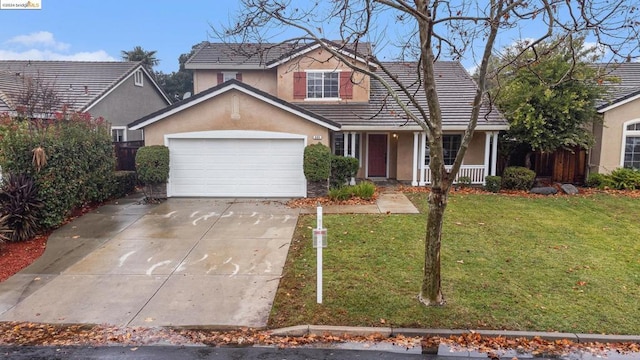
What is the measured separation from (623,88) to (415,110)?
A: 9.77 m

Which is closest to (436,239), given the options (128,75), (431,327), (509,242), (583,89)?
(431,327)

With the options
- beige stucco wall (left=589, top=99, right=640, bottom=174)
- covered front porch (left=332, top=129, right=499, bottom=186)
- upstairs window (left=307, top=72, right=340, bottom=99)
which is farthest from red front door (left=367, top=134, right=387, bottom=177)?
beige stucco wall (left=589, top=99, right=640, bottom=174)

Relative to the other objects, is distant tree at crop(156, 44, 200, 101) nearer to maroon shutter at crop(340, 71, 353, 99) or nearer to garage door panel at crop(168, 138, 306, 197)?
maroon shutter at crop(340, 71, 353, 99)

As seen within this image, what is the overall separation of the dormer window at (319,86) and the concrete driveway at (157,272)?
320 inches

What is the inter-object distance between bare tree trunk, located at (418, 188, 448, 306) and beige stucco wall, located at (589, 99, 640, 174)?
1481 cm

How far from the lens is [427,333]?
562 cm

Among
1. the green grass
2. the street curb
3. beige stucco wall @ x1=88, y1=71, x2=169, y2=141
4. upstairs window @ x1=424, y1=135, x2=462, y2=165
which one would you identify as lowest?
the street curb

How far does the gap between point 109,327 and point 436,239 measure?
15.5 ft

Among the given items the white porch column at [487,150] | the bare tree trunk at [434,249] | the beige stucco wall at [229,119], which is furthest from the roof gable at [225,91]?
the bare tree trunk at [434,249]

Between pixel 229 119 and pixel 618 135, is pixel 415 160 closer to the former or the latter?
pixel 229 119

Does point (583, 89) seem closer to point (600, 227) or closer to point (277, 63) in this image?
point (600, 227)

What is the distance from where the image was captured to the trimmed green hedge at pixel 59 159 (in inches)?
397

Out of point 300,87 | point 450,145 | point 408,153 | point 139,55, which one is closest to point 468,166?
point 450,145

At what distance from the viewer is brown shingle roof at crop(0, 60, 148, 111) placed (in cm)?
1821
